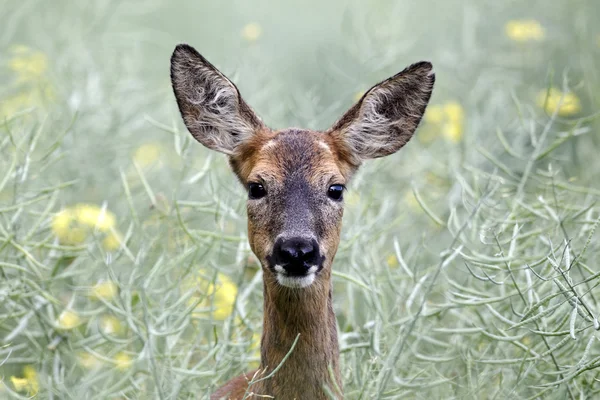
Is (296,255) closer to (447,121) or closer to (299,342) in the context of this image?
(299,342)

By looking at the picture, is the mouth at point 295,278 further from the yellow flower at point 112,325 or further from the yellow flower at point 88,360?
the yellow flower at point 112,325

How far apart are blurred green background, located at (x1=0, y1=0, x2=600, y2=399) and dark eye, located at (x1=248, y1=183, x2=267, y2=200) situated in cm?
50

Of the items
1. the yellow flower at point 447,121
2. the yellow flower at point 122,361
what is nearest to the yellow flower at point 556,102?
the yellow flower at point 447,121

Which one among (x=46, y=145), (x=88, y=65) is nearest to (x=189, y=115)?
(x=46, y=145)

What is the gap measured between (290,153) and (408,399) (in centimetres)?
140

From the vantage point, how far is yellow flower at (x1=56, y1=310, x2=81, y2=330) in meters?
5.61

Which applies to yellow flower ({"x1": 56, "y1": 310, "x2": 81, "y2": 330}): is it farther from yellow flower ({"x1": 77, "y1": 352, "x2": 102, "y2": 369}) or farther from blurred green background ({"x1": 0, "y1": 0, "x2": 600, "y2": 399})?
yellow flower ({"x1": 77, "y1": 352, "x2": 102, "y2": 369})

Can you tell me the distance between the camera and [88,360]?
5.72 meters

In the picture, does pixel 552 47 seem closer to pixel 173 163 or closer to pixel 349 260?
pixel 173 163

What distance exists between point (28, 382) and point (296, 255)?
4.74ft

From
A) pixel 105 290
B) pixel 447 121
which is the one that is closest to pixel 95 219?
pixel 105 290

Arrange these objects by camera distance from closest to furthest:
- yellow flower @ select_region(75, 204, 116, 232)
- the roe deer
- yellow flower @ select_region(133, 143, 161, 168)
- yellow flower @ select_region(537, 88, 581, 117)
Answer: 1. the roe deer
2. yellow flower @ select_region(75, 204, 116, 232)
3. yellow flower @ select_region(537, 88, 581, 117)
4. yellow flower @ select_region(133, 143, 161, 168)

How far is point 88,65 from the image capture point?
853cm

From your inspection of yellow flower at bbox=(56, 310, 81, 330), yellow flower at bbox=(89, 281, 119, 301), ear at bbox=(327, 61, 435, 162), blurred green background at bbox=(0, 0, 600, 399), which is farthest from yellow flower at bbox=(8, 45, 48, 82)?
ear at bbox=(327, 61, 435, 162)
